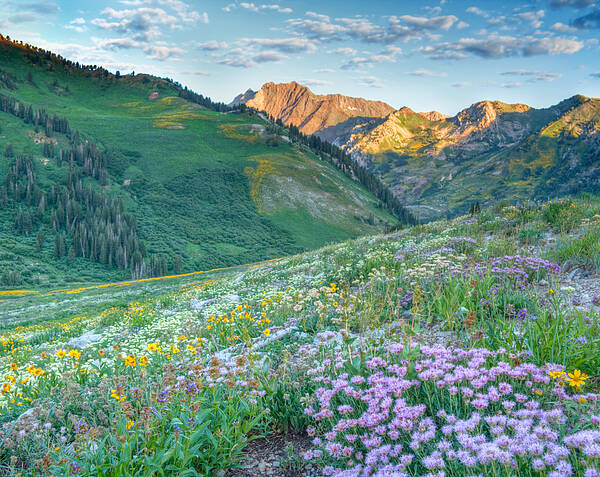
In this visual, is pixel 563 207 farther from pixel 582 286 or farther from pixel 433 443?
pixel 433 443

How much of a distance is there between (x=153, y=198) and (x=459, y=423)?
147 m

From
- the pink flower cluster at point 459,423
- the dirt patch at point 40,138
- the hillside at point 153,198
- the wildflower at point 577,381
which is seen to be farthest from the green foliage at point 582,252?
the dirt patch at point 40,138

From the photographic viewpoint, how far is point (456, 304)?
6.01 meters

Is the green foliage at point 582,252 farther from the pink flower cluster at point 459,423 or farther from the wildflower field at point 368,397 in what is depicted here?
the pink flower cluster at point 459,423

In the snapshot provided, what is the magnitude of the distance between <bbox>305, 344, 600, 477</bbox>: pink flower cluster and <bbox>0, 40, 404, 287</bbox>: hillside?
307ft

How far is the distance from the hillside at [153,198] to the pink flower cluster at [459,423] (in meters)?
93.6

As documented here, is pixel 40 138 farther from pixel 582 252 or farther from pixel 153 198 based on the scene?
pixel 582 252

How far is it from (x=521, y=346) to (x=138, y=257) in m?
107

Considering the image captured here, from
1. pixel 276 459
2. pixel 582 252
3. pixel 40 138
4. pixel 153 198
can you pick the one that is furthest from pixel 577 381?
pixel 40 138

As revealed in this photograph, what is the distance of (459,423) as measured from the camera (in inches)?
101

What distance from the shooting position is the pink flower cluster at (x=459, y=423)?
6.98 ft

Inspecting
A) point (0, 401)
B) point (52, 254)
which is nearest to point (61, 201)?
point (52, 254)

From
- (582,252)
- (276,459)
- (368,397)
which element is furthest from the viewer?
(582,252)

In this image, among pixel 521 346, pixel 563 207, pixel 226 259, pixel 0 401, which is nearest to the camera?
pixel 521 346
